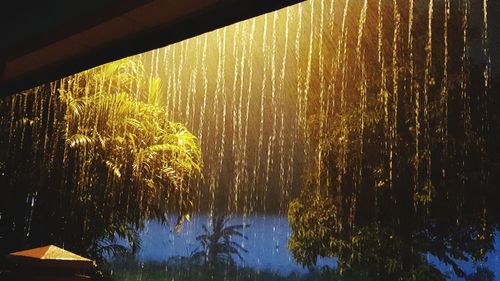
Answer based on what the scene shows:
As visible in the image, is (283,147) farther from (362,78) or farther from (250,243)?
(362,78)

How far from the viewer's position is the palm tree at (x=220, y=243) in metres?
16.5

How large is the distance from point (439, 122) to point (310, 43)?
13.9 feet

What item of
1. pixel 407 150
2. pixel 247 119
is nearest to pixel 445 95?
pixel 407 150

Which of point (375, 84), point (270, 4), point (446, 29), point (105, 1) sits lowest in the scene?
point (270, 4)

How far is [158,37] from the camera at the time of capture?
201cm

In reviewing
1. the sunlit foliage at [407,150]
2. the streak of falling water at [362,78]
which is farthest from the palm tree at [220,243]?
the streak of falling water at [362,78]

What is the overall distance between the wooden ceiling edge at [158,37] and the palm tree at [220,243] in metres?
14.1

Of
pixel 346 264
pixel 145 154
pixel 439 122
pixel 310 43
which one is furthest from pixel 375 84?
pixel 145 154

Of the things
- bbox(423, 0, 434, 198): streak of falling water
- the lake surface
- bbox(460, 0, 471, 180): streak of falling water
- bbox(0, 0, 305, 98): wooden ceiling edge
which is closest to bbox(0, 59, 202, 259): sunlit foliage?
bbox(0, 0, 305, 98): wooden ceiling edge

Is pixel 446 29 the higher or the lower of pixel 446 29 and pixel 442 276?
the higher

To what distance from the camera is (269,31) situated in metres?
13.8

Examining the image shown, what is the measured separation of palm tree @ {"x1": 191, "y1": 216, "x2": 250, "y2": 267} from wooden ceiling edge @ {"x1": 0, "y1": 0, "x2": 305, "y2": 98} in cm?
1407

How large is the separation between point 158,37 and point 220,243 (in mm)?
15414

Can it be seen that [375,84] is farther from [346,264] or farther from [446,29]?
[346,264]
